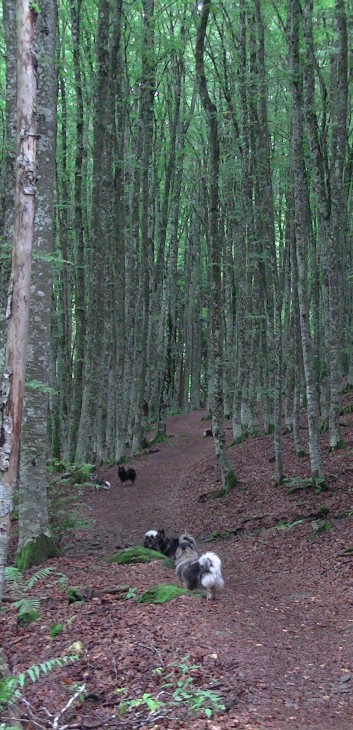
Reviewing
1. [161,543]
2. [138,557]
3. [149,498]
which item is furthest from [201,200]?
[138,557]

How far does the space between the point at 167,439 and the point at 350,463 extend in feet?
40.3

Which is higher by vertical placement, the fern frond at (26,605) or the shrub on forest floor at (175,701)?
the fern frond at (26,605)

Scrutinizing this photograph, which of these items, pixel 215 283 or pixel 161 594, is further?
pixel 215 283

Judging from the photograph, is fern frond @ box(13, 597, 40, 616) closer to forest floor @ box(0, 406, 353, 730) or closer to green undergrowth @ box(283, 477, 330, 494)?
forest floor @ box(0, 406, 353, 730)

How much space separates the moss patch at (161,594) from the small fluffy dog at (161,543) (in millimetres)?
2356

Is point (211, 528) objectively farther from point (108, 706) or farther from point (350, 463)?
point (108, 706)

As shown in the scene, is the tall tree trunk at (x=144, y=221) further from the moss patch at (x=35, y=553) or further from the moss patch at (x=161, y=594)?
the moss patch at (x=161, y=594)

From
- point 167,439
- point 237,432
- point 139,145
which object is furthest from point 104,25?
point 167,439

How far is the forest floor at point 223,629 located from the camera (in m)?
4.84

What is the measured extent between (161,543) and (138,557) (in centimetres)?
124

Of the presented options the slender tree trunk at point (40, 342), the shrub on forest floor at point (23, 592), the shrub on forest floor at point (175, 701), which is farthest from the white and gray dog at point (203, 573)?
the shrub on forest floor at point (175, 701)

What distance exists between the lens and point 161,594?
735 centimetres

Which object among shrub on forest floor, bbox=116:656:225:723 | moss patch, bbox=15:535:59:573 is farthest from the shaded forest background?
shrub on forest floor, bbox=116:656:225:723

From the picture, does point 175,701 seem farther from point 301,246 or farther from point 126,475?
point 126,475
